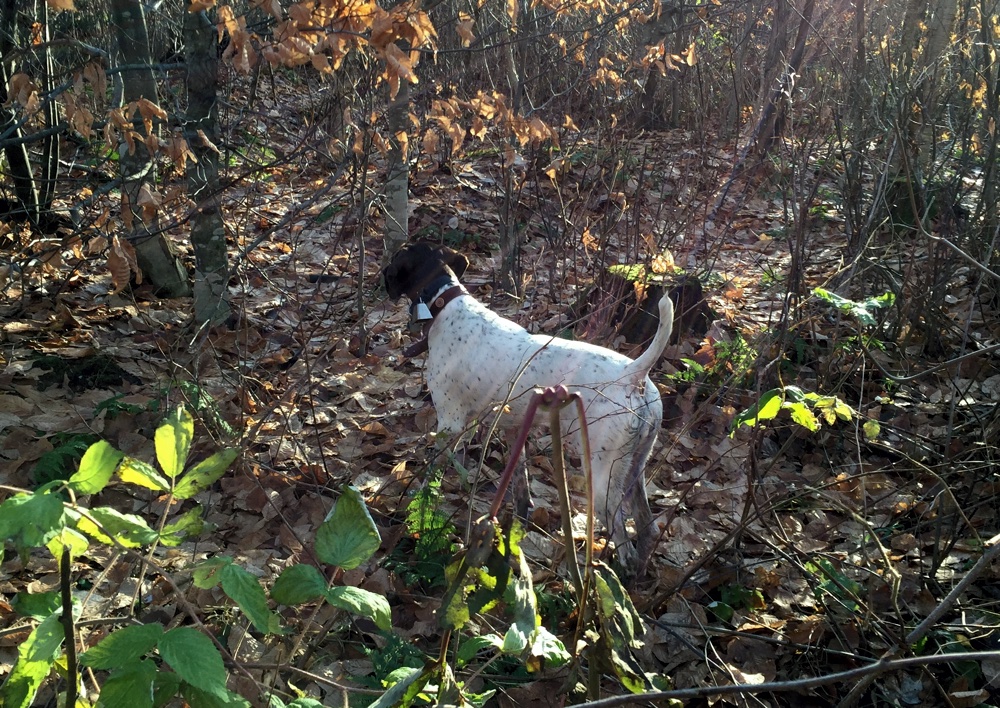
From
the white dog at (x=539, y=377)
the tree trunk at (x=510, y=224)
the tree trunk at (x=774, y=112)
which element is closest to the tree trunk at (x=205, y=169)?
the white dog at (x=539, y=377)

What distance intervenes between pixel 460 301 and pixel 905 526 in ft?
8.31

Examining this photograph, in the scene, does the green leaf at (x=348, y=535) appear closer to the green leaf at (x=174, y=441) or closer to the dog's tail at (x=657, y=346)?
the green leaf at (x=174, y=441)

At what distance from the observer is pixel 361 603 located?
1.70m

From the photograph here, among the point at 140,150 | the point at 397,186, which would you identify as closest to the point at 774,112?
the point at 397,186

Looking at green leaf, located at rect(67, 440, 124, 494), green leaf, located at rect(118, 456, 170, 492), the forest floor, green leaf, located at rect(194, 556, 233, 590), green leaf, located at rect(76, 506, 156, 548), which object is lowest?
the forest floor

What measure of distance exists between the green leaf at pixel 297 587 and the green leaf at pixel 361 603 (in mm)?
34

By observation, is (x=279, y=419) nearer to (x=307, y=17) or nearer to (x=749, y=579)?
(x=307, y=17)

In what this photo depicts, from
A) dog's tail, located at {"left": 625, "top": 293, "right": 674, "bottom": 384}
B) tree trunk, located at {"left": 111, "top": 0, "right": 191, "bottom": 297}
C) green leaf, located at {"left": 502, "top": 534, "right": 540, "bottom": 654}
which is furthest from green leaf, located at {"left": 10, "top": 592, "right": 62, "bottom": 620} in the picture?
tree trunk, located at {"left": 111, "top": 0, "right": 191, "bottom": 297}

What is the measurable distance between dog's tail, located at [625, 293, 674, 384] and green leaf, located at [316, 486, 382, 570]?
5.59 feet

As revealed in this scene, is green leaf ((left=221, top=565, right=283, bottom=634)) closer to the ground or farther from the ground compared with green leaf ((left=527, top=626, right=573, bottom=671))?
farther from the ground

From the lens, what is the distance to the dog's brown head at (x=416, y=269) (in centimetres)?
416

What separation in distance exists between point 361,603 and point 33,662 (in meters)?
0.65

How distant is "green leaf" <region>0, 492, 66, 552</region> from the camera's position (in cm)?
123

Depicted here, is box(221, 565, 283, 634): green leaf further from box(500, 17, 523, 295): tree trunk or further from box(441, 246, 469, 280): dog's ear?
box(500, 17, 523, 295): tree trunk
